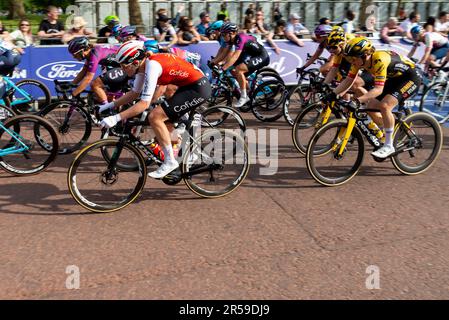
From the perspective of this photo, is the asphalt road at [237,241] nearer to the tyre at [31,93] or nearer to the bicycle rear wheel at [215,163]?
the bicycle rear wheel at [215,163]

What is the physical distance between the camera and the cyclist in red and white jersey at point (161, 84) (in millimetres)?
5254

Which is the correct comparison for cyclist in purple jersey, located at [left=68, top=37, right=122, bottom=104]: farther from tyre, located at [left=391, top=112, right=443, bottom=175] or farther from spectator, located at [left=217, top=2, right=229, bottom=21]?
spectator, located at [left=217, top=2, right=229, bottom=21]

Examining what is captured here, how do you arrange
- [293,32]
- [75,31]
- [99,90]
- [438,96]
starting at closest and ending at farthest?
[99,90], [438,96], [75,31], [293,32]

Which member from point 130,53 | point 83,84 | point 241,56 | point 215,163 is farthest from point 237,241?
point 241,56

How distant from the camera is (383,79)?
20.8 feet

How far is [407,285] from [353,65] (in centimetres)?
340

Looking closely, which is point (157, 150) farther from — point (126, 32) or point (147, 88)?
point (126, 32)

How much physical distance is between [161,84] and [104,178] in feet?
4.23

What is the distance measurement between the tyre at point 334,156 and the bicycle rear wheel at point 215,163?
2.87 ft

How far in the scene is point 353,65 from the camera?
21.8 ft

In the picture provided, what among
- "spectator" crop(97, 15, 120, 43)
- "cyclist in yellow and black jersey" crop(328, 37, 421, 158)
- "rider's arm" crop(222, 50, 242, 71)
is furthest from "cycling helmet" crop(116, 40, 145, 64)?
"spectator" crop(97, 15, 120, 43)

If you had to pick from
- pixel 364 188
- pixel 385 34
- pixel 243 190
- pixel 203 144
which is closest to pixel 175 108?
pixel 203 144

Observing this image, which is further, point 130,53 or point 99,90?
point 99,90
